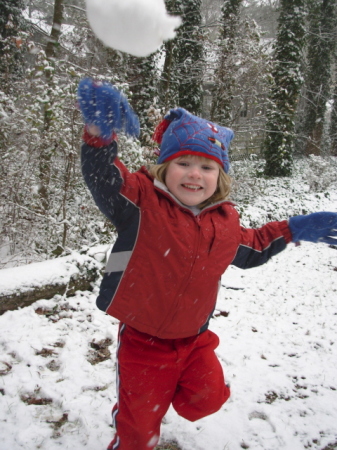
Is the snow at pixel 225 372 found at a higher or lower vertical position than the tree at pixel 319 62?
lower

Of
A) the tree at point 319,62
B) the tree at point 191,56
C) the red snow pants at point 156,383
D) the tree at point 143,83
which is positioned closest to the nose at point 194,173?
the red snow pants at point 156,383

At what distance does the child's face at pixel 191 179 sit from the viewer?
1.77 meters

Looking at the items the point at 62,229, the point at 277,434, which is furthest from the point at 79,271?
the point at 277,434

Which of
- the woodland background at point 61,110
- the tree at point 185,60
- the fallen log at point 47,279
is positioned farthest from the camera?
the tree at point 185,60

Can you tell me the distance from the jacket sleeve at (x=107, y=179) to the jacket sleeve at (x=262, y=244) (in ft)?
2.72

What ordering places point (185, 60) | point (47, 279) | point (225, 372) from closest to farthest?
1. point (225, 372)
2. point (47, 279)
3. point (185, 60)

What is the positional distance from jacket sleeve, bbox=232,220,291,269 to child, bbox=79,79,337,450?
0.48ft

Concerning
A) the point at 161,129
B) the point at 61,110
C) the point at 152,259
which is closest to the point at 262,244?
the point at 152,259

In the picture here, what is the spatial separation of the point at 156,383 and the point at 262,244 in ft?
3.46

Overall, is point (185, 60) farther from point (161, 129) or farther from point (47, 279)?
point (161, 129)

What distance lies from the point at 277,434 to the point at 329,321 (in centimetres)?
223

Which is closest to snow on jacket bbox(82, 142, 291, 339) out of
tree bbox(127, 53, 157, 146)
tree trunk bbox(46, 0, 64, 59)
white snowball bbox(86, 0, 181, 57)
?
white snowball bbox(86, 0, 181, 57)

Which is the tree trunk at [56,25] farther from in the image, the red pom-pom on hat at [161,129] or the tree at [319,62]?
the tree at [319,62]

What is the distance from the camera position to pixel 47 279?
3.63 metres
